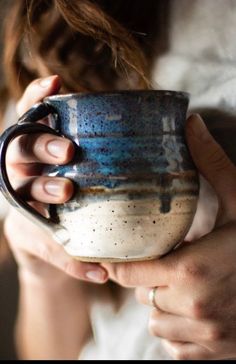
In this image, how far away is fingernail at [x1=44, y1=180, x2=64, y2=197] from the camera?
0.43 meters

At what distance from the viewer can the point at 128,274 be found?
525 millimetres

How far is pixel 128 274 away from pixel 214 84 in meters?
0.23

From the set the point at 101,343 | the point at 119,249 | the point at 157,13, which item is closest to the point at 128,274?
the point at 119,249

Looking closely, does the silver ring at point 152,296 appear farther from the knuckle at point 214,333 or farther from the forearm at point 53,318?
the forearm at point 53,318

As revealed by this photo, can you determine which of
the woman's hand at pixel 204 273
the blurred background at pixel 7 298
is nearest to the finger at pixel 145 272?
the woman's hand at pixel 204 273

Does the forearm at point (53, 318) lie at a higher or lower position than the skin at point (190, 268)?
lower

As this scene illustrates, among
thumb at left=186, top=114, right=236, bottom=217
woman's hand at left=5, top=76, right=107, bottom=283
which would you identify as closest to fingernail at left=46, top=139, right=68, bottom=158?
woman's hand at left=5, top=76, right=107, bottom=283

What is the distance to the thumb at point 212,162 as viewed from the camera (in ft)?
1.60

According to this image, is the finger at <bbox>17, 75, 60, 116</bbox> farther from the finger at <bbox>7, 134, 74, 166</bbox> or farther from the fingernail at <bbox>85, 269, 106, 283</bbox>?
the fingernail at <bbox>85, 269, 106, 283</bbox>

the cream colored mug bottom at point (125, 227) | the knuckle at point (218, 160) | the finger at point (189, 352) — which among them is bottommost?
the finger at point (189, 352)

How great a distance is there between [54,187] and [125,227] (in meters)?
0.07

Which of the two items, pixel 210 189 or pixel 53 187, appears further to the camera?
pixel 210 189

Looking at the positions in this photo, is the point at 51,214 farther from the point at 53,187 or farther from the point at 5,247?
the point at 5,247

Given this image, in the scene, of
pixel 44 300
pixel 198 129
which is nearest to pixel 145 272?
pixel 198 129
